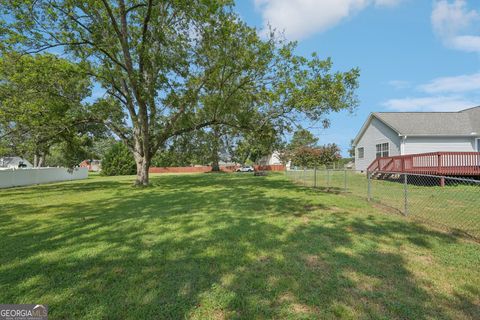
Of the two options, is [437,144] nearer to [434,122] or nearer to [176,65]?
[434,122]

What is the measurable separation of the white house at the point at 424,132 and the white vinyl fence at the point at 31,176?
22125 millimetres

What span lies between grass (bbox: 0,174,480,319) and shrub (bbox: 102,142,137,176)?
1332 inches

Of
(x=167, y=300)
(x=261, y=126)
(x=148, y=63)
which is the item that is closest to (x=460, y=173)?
(x=261, y=126)

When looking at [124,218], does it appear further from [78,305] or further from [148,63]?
[148,63]

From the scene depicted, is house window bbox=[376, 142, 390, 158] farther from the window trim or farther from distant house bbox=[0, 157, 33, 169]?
distant house bbox=[0, 157, 33, 169]

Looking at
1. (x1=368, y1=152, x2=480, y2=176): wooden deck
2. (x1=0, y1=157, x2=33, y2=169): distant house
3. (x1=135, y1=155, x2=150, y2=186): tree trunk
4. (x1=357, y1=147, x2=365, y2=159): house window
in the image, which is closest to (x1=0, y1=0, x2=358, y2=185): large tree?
(x1=135, y1=155, x2=150, y2=186): tree trunk

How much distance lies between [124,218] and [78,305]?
4.12 meters

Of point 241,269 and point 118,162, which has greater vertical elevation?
point 118,162

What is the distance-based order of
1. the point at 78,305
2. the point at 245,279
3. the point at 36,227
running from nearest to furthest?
the point at 78,305 → the point at 245,279 → the point at 36,227

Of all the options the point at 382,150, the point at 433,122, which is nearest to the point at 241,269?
the point at 382,150

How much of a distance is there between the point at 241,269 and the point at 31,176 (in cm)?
2228

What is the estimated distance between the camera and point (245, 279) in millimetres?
3234

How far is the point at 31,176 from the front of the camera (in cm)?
1991

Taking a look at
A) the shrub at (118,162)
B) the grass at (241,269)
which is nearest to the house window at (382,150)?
the grass at (241,269)
